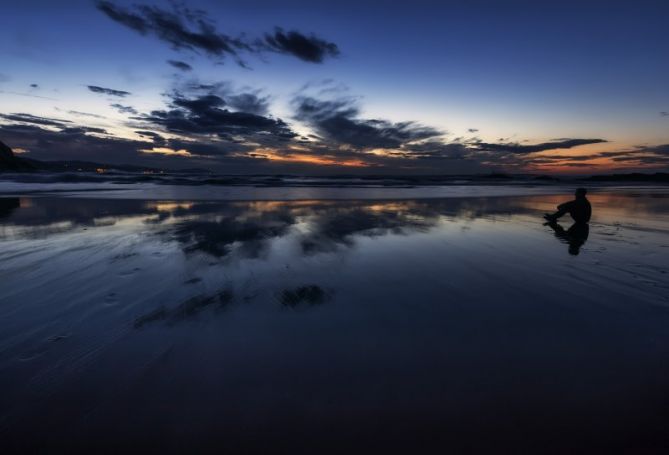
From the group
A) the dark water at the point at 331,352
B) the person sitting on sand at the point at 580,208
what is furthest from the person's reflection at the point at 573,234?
the dark water at the point at 331,352

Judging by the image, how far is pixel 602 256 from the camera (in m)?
6.56

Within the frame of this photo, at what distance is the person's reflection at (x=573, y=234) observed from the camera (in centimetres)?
743

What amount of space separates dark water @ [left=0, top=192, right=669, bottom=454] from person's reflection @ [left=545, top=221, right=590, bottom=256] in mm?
893

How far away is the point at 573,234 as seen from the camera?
890 centimetres

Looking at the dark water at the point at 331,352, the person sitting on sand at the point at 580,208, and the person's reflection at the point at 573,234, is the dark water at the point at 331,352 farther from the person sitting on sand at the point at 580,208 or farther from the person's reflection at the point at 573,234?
the person sitting on sand at the point at 580,208

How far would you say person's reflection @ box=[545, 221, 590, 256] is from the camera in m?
7.43

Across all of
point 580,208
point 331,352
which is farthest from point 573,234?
point 331,352

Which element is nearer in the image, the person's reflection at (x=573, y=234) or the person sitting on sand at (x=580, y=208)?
the person's reflection at (x=573, y=234)

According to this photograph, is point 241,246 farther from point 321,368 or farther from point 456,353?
point 456,353

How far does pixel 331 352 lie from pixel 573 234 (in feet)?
29.0

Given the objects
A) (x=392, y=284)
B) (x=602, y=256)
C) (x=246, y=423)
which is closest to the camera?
(x=246, y=423)

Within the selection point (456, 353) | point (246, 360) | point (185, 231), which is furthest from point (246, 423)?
point (185, 231)

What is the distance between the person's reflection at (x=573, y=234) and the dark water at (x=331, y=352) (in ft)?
2.93

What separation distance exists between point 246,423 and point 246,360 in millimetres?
722
